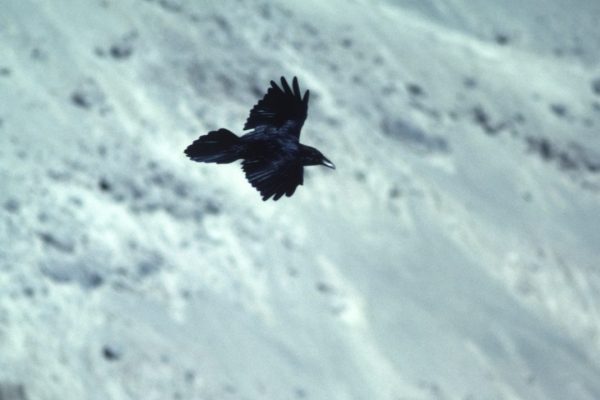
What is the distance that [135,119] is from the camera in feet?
23.8

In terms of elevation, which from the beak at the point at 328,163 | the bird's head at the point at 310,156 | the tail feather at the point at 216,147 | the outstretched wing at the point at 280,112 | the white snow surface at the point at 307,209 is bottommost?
the tail feather at the point at 216,147

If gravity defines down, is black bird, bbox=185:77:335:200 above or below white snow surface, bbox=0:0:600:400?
below

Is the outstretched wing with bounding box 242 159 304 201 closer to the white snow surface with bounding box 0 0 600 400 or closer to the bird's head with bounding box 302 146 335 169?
the bird's head with bounding box 302 146 335 169

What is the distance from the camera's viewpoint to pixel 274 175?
6.70 ft

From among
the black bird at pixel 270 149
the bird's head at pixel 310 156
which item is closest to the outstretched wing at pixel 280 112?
the black bird at pixel 270 149

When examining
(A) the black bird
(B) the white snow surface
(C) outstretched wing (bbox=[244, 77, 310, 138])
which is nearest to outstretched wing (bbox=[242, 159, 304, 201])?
(A) the black bird

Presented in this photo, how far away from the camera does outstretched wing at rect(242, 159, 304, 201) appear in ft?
6.57

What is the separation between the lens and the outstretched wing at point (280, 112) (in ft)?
7.39

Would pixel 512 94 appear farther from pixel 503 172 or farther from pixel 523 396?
pixel 523 396

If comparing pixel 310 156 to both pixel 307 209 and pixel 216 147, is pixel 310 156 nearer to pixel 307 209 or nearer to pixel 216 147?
pixel 216 147

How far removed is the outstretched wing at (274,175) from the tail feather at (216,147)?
5 centimetres

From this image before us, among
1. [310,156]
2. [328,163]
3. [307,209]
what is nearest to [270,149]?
[310,156]

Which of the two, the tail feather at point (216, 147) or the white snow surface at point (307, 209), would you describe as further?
the white snow surface at point (307, 209)

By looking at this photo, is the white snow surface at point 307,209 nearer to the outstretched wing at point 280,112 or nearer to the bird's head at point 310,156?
the outstretched wing at point 280,112
